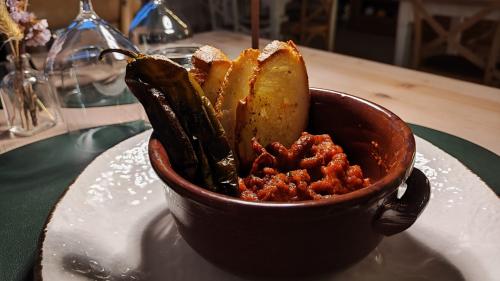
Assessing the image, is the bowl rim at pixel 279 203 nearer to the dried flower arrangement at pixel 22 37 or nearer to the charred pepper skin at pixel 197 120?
the charred pepper skin at pixel 197 120

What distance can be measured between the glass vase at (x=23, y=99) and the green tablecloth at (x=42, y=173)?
0.09m

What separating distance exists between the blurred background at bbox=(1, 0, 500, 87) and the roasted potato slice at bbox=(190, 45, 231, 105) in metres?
0.90

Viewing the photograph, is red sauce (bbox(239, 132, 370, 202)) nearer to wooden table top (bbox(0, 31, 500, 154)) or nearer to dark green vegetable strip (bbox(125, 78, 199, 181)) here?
dark green vegetable strip (bbox(125, 78, 199, 181))

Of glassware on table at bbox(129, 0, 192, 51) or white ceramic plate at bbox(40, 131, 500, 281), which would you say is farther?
glassware on table at bbox(129, 0, 192, 51)

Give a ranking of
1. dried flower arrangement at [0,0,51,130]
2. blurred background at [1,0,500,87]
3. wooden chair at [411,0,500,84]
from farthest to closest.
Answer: blurred background at [1,0,500,87]
wooden chair at [411,0,500,84]
dried flower arrangement at [0,0,51,130]

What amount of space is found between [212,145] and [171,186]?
3.6 inches

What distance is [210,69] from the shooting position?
21.6 inches

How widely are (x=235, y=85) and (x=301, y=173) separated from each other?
0.15 meters

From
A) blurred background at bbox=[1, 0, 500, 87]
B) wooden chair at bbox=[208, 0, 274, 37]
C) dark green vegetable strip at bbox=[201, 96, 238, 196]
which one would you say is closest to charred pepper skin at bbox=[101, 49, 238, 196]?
dark green vegetable strip at bbox=[201, 96, 238, 196]

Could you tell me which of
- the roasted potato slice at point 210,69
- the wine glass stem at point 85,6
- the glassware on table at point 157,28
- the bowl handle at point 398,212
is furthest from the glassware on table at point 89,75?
the bowl handle at point 398,212

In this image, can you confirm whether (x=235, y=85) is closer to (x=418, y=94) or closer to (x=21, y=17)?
Answer: (x=21, y=17)

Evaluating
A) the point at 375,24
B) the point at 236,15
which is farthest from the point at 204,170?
Result: the point at 375,24

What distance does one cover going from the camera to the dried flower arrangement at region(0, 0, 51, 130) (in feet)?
2.54

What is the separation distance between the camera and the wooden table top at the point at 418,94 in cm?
82
